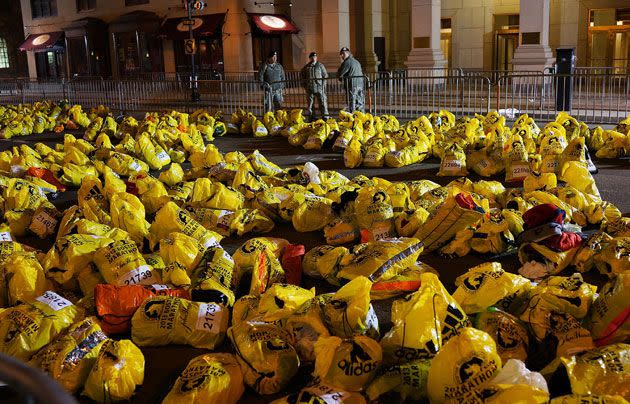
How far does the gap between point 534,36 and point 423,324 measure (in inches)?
698

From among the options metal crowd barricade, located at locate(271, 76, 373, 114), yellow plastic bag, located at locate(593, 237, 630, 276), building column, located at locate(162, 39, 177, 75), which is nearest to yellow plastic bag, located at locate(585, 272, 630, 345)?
yellow plastic bag, located at locate(593, 237, 630, 276)

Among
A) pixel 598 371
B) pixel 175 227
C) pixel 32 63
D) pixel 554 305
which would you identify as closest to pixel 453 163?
pixel 175 227

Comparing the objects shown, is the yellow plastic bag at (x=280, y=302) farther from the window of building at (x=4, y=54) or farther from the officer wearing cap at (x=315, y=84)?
the window of building at (x=4, y=54)

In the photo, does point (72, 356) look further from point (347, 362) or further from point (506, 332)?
point (506, 332)

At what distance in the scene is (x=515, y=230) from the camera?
18.8 feet

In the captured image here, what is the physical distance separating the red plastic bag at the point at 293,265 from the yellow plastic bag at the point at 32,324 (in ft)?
5.20

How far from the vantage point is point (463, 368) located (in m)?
3.08

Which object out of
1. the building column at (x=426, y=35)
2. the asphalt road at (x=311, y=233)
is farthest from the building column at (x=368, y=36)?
the asphalt road at (x=311, y=233)

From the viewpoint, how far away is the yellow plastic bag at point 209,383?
3.28m

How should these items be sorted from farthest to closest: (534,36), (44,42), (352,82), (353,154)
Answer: (44,42), (534,36), (352,82), (353,154)

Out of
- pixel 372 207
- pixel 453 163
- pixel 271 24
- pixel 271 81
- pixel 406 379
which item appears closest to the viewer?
pixel 406 379

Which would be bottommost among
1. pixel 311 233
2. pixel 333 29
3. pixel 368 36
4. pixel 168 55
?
pixel 311 233

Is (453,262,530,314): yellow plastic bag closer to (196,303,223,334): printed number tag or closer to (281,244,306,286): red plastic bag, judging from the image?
(281,244,306,286): red plastic bag

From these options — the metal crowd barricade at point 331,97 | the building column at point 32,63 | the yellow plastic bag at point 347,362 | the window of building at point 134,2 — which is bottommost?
the yellow plastic bag at point 347,362
